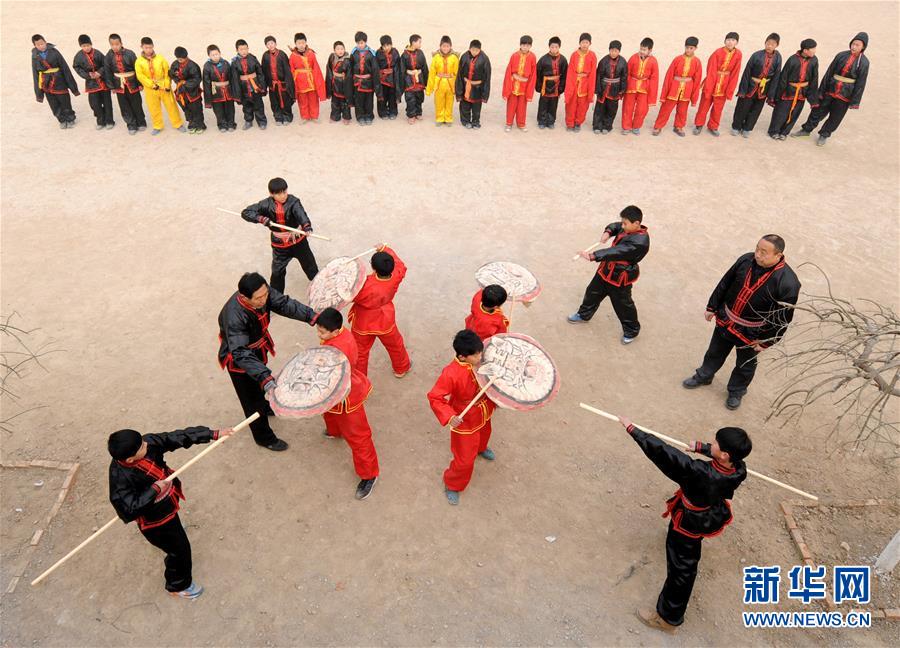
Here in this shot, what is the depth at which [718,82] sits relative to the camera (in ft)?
35.6

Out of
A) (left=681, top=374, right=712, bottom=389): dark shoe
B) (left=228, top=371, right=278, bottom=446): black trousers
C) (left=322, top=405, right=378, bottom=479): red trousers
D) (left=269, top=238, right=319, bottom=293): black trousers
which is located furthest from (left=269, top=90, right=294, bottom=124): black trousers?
(left=681, top=374, right=712, bottom=389): dark shoe

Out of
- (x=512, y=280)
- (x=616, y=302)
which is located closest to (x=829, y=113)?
(x=616, y=302)

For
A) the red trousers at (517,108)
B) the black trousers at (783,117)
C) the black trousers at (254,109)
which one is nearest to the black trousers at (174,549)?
the black trousers at (254,109)

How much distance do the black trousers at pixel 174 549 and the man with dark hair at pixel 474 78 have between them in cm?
957

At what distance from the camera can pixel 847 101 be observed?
1034 cm

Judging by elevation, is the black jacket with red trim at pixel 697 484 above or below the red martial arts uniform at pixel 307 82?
below

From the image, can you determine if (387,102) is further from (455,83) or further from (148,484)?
(148,484)

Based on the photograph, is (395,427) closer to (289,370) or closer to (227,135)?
(289,370)

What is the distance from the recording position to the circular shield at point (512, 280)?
529cm

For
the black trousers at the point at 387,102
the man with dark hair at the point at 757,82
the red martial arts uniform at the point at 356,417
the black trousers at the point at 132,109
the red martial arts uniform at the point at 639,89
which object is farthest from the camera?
the black trousers at the point at 387,102

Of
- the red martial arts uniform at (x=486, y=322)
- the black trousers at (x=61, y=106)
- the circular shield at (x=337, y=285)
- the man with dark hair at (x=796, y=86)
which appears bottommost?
the red martial arts uniform at (x=486, y=322)

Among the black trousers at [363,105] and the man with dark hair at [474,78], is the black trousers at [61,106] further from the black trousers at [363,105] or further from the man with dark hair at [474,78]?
the man with dark hair at [474,78]

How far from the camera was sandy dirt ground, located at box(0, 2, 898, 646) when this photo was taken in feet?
13.7

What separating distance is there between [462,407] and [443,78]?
28.8 feet
